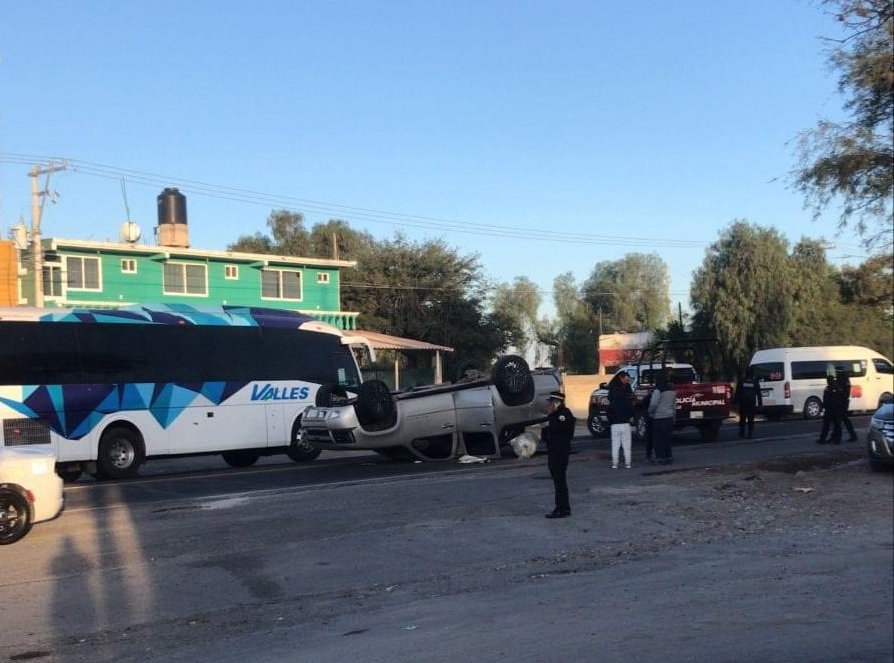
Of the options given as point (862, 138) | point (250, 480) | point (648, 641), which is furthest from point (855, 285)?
point (250, 480)

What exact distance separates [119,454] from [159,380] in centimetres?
180

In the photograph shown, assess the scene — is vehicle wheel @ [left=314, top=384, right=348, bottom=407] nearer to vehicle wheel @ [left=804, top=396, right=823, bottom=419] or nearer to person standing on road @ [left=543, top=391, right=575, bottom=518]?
person standing on road @ [left=543, top=391, right=575, bottom=518]

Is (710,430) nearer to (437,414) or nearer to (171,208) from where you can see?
(437,414)

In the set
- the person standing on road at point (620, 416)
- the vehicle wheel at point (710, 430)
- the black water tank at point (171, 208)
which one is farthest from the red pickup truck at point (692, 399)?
the black water tank at point (171, 208)

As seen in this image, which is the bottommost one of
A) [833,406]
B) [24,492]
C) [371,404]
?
[24,492]

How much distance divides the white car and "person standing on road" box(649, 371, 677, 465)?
10840mm

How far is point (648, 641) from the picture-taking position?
6309 mm

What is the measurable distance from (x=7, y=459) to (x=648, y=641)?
29.2ft

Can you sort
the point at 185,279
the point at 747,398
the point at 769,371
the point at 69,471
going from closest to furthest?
the point at 69,471
the point at 747,398
the point at 769,371
the point at 185,279

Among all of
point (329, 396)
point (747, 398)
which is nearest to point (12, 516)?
point (329, 396)

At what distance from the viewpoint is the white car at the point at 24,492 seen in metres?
11.7

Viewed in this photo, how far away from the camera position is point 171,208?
156 ft

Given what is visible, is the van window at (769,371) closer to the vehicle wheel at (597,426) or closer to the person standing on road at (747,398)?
the person standing on road at (747,398)

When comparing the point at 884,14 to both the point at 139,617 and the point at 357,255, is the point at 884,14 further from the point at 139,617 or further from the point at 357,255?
the point at 357,255
